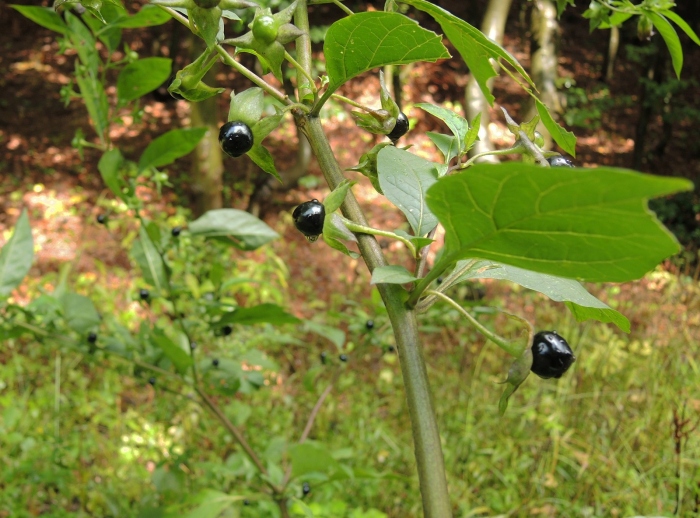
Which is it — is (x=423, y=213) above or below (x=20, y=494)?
above

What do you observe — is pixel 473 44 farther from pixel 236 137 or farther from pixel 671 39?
pixel 671 39

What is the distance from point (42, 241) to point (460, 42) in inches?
192


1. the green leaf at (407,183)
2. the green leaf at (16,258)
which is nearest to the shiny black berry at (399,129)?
the green leaf at (407,183)

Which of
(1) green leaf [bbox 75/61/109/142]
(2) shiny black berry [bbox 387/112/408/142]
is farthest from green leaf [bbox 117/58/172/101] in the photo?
(2) shiny black berry [bbox 387/112/408/142]

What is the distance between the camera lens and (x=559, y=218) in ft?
0.83

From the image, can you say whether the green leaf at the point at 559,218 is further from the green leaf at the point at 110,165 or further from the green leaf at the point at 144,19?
the green leaf at the point at 110,165

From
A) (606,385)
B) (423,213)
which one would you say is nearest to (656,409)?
(606,385)

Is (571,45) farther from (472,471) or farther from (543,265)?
(543,265)

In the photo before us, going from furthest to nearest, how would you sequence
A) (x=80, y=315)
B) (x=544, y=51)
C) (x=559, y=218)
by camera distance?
(x=544, y=51) → (x=80, y=315) → (x=559, y=218)

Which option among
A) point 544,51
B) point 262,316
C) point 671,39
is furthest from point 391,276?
point 544,51

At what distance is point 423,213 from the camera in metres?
0.39

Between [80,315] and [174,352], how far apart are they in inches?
9.9

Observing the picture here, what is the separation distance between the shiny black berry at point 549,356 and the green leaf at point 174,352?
0.55 m

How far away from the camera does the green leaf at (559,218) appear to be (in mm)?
223
